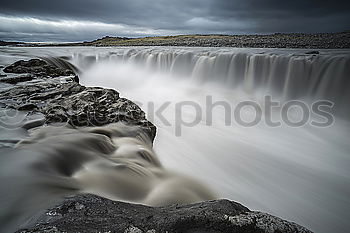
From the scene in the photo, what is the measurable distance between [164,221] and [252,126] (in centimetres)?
661

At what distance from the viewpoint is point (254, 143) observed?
6.11m

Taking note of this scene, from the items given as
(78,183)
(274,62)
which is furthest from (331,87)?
(78,183)

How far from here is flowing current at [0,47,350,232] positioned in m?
3.98

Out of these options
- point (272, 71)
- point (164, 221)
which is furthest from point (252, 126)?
point (164, 221)

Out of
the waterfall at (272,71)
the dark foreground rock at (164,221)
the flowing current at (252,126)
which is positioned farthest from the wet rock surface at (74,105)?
the waterfall at (272,71)

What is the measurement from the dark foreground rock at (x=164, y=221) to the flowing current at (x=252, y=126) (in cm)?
247

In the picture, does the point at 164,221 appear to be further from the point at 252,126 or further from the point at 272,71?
the point at 272,71

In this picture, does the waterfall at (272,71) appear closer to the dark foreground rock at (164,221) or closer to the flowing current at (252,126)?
the flowing current at (252,126)

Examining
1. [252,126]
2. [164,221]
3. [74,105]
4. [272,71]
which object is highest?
[272,71]

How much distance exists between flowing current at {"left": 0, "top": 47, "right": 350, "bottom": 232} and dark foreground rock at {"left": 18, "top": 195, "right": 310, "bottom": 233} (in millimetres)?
2468

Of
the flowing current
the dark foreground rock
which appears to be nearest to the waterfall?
the flowing current

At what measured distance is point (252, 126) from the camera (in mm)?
7430

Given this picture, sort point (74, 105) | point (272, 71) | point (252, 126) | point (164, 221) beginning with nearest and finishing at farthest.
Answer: point (164, 221), point (74, 105), point (252, 126), point (272, 71)

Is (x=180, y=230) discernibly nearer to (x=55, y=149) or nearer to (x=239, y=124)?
(x=55, y=149)
